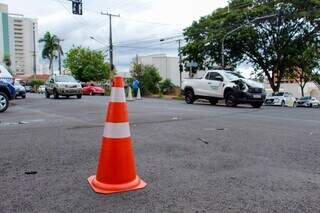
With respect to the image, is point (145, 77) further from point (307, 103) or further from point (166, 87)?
point (307, 103)

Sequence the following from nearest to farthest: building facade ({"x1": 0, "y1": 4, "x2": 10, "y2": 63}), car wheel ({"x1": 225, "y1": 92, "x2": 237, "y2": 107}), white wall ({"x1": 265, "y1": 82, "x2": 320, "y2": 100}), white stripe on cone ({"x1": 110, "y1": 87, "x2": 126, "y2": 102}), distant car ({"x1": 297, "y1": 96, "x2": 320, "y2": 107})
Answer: white stripe on cone ({"x1": 110, "y1": 87, "x2": 126, "y2": 102}) < car wheel ({"x1": 225, "y1": 92, "x2": 237, "y2": 107}) < distant car ({"x1": 297, "y1": 96, "x2": 320, "y2": 107}) < building facade ({"x1": 0, "y1": 4, "x2": 10, "y2": 63}) < white wall ({"x1": 265, "y1": 82, "x2": 320, "y2": 100})

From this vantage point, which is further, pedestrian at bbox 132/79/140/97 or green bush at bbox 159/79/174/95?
green bush at bbox 159/79/174/95

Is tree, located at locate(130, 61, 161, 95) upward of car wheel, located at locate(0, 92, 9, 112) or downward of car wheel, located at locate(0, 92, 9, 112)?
upward

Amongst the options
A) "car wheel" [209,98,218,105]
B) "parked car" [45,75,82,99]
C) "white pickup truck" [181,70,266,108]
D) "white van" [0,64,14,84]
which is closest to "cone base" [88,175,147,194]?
"white van" [0,64,14,84]

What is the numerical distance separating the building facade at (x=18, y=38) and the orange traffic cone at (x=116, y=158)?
7796 centimetres

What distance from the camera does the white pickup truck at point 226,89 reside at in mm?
18766

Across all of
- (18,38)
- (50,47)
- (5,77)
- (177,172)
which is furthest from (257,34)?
(18,38)

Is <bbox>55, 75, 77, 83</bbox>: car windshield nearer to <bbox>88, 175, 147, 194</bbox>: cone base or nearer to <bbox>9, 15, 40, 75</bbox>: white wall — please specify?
<bbox>88, 175, 147, 194</bbox>: cone base

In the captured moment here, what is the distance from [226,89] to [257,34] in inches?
864

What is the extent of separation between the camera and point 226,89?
1955 centimetres

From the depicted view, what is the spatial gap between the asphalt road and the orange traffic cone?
0.13 meters

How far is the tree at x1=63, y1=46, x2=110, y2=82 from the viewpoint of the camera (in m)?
62.4

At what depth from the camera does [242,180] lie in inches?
170

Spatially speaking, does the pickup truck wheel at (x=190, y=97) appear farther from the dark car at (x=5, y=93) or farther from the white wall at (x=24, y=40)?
the white wall at (x=24, y=40)
